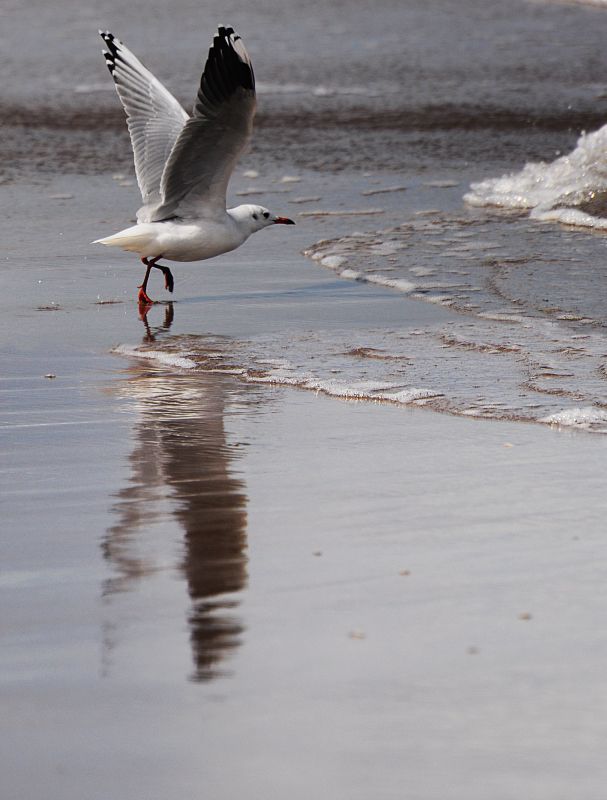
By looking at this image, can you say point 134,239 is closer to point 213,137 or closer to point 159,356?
point 213,137

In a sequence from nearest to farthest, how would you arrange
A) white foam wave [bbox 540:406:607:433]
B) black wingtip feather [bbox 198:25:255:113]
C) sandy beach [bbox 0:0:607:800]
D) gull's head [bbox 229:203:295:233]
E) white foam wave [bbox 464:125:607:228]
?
sandy beach [bbox 0:0:607:800]
white foam wave [bbox 540:406:607:433]
black wingtip feather [bbox 198:25:255:113]
gull's head [bbox 229:203:295:233]
white foam wave [bbox 464:125:607:228]

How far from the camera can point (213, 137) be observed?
23.8 feet

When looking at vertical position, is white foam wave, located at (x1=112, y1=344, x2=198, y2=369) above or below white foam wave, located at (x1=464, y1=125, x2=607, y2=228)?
below

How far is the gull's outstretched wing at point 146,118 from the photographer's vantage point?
310 inches

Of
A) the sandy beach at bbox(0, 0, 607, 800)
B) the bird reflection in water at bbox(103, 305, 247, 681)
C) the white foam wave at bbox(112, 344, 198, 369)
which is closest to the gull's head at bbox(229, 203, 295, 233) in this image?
the sandy beach at bbox(0, 0, 607, 800)

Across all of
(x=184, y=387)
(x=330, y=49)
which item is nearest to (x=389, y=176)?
(x=184, y=387)

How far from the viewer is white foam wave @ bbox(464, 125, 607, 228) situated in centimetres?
960

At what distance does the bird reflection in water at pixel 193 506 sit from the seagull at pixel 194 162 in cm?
183

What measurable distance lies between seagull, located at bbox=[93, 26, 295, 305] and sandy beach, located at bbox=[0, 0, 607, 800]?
26 centimetres

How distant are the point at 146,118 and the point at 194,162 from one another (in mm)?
882

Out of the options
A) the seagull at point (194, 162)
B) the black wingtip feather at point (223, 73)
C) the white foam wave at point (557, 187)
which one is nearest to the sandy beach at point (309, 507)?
the white foam wave at point (557, 187)

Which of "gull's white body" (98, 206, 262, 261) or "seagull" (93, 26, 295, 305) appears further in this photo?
"gull's white body" (98, 206, 262, 261)

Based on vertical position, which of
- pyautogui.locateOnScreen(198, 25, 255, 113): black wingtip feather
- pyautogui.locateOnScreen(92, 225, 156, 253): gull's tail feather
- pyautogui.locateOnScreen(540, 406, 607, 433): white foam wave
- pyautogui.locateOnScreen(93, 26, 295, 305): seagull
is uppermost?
pyautogui.locateOnScreen(198, 25, 255, 113): black wingtip feather

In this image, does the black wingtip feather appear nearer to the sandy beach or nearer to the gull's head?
the gull's head
